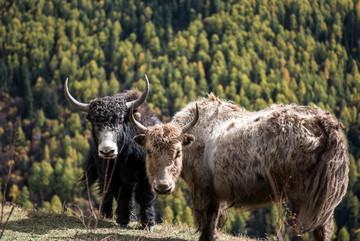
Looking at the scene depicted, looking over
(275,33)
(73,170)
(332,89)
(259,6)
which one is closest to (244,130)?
(73,170)

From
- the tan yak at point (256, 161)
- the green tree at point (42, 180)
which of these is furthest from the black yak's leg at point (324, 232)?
the green tree at point (42, 180)

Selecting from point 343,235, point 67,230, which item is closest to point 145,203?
point 67,230

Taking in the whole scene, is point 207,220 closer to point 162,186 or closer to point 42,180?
point 162,186

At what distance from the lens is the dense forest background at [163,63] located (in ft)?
231

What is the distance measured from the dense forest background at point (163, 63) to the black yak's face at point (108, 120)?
158ft

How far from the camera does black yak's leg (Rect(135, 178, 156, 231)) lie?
248 inches

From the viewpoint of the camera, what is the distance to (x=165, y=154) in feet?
16.0

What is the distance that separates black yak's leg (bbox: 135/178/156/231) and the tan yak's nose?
1700mm

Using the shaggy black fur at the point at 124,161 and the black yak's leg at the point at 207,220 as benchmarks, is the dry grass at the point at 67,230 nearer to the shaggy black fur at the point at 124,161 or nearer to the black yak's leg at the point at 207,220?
the shaggy black fur at the point at 124,161

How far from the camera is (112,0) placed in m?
120

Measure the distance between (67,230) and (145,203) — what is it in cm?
129

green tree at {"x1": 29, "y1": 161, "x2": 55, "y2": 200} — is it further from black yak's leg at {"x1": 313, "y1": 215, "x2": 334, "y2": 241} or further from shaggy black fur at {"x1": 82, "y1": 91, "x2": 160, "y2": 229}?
black yak's leg at {"x1": 313, "y1": 215, "x2": 334, "y2": 241}

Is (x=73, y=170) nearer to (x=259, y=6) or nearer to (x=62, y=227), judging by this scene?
(x=62, y=227)

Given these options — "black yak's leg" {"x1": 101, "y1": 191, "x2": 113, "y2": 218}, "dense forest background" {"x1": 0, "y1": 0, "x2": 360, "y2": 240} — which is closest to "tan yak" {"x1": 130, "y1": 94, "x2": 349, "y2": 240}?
"black yak's leg" {"x1": 101, "y1": 191, "x2": 113, "y2": 218}
